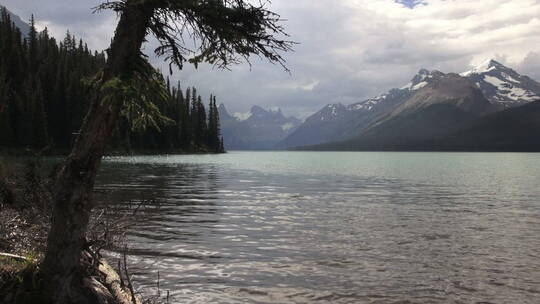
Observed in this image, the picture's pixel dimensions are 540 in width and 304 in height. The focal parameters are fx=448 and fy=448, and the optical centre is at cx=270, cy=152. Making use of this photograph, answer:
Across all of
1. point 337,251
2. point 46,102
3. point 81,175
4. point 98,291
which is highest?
point 46,102

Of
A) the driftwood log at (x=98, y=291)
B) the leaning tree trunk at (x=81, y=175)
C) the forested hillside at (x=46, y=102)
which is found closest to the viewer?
the leaning tree trunk at (x=81, y=175)

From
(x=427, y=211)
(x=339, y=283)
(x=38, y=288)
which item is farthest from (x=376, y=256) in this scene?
(x=427, y=211)

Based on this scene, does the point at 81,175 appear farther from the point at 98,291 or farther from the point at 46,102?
the point at 46,102

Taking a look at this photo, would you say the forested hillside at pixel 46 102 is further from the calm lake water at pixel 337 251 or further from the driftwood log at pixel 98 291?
the driftwood log at pixel 98 291

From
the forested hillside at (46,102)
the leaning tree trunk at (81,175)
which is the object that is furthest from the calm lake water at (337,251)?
the forested hillside at (46,102)

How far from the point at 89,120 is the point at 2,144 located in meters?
90.0

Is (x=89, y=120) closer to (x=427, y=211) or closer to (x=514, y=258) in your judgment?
(x=514, y=258)

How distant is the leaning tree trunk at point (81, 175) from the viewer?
7941 millimetres

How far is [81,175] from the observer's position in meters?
7.98

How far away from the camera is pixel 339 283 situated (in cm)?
1314

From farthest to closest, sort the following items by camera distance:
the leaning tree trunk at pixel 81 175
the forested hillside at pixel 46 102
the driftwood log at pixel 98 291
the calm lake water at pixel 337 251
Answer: the forested hillside at pixel 46 102 → the calm lake water at pixel 337 251 → the driftwood log at pixel 98 291 → the leaning tree trunk at pixel 81 175

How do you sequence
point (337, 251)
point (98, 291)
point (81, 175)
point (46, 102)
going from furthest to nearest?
1. point (46, 102)
2. point (337, 251)
3. point (98, 291)
4. point (81, 175)

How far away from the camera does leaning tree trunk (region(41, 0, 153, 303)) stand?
7941mm

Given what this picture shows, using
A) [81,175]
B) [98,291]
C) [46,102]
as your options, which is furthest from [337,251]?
[46,102]
